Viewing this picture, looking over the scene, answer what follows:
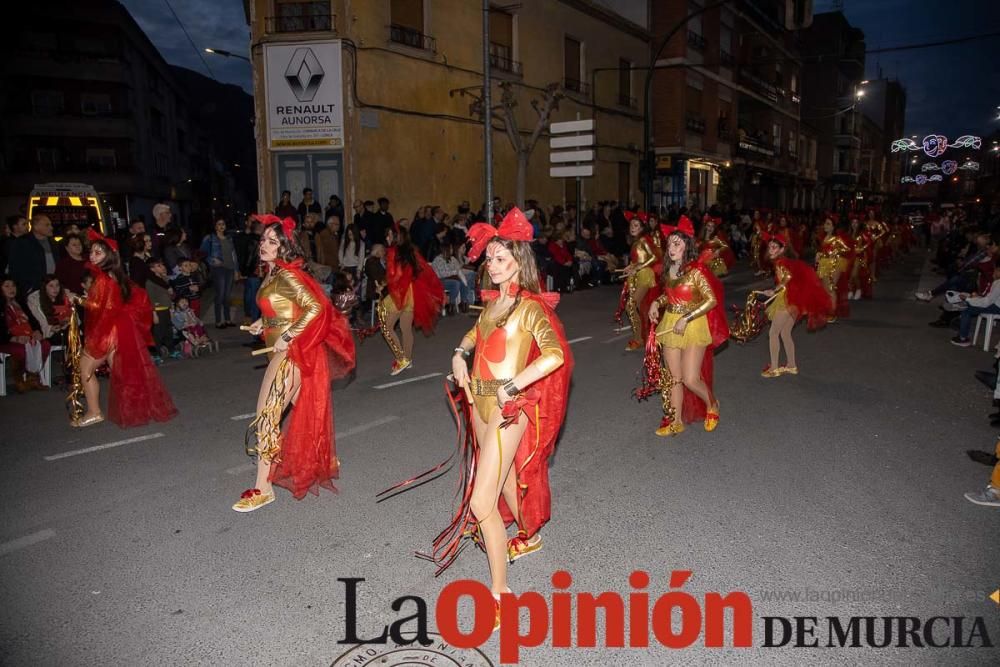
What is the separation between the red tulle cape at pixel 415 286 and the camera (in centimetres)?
934

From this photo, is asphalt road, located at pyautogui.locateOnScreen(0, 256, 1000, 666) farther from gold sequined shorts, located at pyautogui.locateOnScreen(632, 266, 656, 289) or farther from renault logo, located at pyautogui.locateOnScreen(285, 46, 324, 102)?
renault logo, located at pyautogui.locateOnScreen(285, 46, 324, 102)

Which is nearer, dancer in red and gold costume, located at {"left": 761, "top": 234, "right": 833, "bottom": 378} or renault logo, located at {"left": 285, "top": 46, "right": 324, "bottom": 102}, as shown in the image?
dancer in red and gold costume, located at {"left": 761, "top": 234, "right": 833, "bottom": 378}

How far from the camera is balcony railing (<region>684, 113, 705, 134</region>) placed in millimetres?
33312

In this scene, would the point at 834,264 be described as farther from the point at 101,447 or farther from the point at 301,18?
the point at 301,18

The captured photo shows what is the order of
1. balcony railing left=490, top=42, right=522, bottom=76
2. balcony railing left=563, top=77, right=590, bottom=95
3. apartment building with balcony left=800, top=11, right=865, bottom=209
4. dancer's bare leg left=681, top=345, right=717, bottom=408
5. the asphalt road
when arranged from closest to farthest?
the asphalt road < dancer's bare leg left=681, top=345, right=717, bottom=408 < balcony railing left=490, top=42, right=522, bottom=76 < balcony railing left=563, top=77, right=590, bottom=95 < apartment building with balcony left=800, top=11, right=865, bottom=209

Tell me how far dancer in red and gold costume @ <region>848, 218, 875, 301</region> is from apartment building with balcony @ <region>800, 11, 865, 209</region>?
46.8 m

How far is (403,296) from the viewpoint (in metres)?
9.31

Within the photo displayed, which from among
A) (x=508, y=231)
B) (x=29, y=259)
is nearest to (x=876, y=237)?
(x=508, y=231)

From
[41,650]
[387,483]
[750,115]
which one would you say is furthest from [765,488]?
[750,115]

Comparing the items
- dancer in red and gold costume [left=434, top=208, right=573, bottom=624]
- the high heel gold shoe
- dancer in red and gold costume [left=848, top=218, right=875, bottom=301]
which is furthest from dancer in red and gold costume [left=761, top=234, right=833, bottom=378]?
dancer in red and gold costume [left=848, top=218, right=875, bottom=301]

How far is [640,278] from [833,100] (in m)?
61.1

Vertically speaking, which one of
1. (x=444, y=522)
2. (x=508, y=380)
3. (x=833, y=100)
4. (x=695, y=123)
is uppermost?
(x=833, y=100)

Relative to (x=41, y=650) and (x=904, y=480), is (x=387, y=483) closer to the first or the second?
(x=41, y=650)

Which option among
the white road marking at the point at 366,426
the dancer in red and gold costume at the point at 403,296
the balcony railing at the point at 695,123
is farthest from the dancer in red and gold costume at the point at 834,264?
the balcony railing at the point at 695,123
